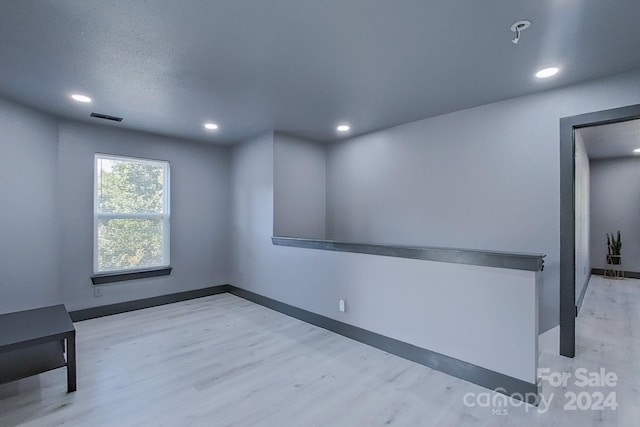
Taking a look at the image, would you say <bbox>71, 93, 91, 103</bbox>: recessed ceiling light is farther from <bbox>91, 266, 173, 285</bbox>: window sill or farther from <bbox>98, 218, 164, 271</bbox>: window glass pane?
<bbox>91, 266, 173, 285</bbox>: window sill

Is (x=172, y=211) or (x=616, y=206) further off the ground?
(x=616, y=206)

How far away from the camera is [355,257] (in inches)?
126

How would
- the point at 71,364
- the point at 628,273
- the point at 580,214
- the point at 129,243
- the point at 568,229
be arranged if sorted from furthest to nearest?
the point at 628,273, the point at 129,243, the point at 580,214, the point at 568,229, the point at 71,364

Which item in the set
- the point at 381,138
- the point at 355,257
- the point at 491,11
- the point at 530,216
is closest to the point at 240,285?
the point at 355,257

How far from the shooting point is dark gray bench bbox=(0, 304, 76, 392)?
2.08 m

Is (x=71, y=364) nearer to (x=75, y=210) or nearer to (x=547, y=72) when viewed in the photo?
(x=75, y=210)

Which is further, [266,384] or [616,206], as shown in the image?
[616,206]

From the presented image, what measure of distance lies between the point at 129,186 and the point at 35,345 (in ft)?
8.54

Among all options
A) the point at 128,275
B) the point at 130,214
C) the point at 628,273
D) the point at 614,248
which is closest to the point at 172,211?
the point at 130,214

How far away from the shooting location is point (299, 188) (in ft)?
15.0

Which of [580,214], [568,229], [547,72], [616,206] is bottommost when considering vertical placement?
[568,229]

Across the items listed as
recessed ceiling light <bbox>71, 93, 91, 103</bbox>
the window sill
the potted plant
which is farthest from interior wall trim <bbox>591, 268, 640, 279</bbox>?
recessed ceiling light <bbox>71, 93, 91, 103</bbox>

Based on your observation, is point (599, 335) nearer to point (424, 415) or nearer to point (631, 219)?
point (424, 415)

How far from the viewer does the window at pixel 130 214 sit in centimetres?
404
